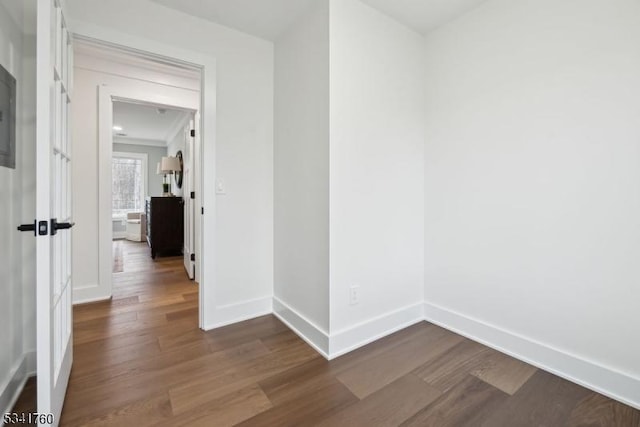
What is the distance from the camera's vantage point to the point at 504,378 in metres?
1.58

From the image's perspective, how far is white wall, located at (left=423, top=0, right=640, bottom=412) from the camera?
1426 millimetres

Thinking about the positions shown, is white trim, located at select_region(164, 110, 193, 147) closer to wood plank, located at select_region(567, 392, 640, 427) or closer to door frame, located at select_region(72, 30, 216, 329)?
door frame, located at select_region(72, 30, 216, 329)

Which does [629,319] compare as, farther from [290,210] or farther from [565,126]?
[290,210]

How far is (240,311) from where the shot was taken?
2.32 metres

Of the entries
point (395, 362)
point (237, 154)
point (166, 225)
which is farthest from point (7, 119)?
point (166, 225)

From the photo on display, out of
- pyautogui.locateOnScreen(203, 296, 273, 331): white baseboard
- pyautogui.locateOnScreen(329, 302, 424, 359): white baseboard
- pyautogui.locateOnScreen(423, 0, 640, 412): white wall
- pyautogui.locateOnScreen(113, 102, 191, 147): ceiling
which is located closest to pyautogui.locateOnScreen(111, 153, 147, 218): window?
pyautogui.locateOnScreen(113, 102, 191, 147): ceiling

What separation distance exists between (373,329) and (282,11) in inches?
Answer: 90.7

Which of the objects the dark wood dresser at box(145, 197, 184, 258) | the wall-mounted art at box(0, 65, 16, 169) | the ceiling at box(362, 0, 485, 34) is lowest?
the dark wood dresser at box(145, 197, 184, 258)

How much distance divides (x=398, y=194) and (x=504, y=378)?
1.27 m

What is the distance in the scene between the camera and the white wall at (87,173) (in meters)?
2.70

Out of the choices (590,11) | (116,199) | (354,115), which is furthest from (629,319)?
A: (116,199)

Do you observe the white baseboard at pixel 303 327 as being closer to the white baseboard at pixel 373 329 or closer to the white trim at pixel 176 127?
the white baseboard at pixel 373 329

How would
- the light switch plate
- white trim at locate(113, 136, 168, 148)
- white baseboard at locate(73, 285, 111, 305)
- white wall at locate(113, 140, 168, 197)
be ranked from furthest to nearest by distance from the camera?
white wall at locate(113, 140, 168, 197) → white trim at locate(113, 136, 168, 148) → white baseboard at locate(73, 285, 111, 305) → the light switch plate

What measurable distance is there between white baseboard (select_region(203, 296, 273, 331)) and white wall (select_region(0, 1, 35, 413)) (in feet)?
3.25
